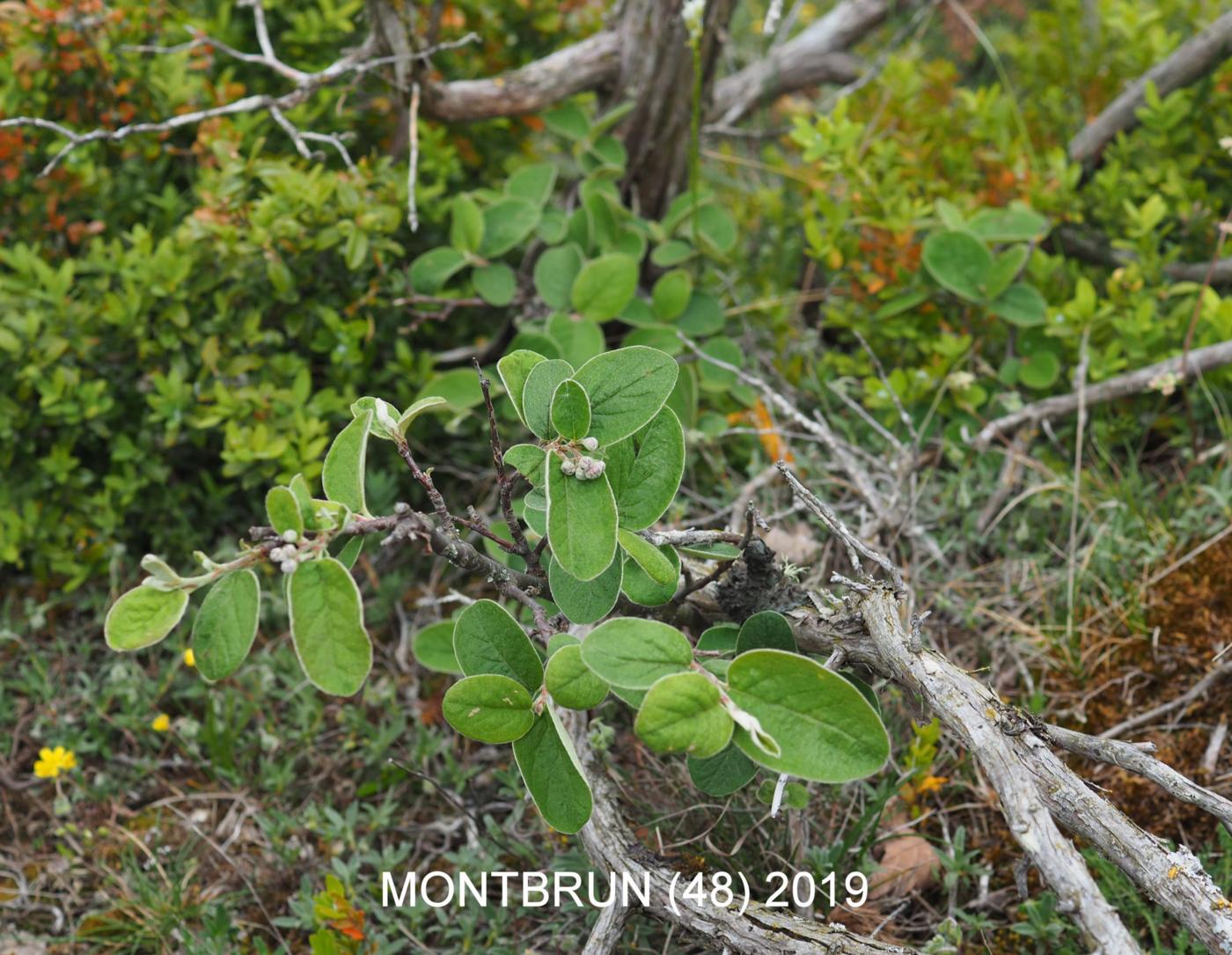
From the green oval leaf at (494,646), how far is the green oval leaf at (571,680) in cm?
10

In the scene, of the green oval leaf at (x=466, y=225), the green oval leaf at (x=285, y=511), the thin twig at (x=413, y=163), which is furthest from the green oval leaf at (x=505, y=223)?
the green oval leaf at (x=285, y=511)

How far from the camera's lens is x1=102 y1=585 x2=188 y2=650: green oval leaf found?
1.25m

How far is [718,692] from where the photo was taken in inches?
50.1

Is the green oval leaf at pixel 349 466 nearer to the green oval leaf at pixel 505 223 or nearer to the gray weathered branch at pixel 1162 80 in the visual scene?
the green oval leaf at pixel 505 223

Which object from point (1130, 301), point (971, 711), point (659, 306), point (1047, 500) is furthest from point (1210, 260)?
point (971, 711)

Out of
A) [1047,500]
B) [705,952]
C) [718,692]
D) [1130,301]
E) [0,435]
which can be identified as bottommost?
[705,952]

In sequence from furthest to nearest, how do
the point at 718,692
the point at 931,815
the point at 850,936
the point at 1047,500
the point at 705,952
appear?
the point at 1047,500
the point at 931,815
the point at 705,952
the point at 850,936
the point at 718,692

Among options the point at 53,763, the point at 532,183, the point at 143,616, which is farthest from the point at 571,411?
the point at 53,763

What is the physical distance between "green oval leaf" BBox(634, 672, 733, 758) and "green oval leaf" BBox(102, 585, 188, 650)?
0.59m

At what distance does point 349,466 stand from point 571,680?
424mm

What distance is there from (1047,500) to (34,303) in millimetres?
2535

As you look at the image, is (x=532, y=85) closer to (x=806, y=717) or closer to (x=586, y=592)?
(x=586, y=592)

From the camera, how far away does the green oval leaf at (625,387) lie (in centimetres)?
138

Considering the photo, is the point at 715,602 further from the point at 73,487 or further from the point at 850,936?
the point at 73,487
